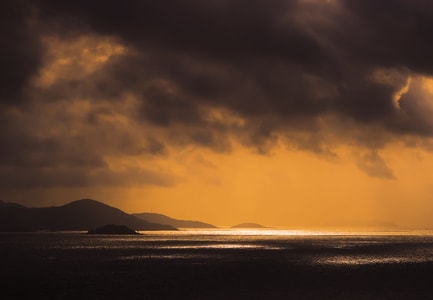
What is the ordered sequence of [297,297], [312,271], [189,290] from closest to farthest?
[297,297] < [189,290] < [312,271]

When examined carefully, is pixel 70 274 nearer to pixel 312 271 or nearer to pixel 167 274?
pixel 167 274

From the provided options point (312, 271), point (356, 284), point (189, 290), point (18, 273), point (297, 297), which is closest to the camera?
point (297, 297)

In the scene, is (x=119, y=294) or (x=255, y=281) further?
(x=255, y=281)

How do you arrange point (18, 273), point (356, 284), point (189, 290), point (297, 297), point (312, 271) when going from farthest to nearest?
1. point (312, 271)
2. point (18, 273)
3. point (356, 284)
4. point (189, 290)
5. point (297, 297)

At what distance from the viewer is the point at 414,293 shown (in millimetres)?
63125

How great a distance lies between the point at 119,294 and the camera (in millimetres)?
61594

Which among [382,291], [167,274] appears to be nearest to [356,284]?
[382,291]

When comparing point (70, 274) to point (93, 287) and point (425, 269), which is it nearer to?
point (93, 287)

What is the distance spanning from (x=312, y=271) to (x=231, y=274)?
1562cm

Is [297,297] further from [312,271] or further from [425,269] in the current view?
[425,269]

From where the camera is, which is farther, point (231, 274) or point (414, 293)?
point (231, 274)

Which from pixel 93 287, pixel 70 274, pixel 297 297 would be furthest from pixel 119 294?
pixel 70 274

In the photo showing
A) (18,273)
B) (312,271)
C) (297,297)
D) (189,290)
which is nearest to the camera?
(297,297)

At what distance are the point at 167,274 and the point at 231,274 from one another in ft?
34.4
